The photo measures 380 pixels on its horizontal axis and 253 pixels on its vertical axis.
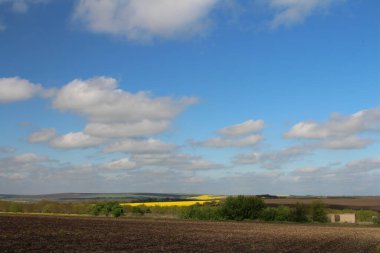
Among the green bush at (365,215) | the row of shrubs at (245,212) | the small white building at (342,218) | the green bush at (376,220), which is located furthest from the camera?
the green bush at (365,215)

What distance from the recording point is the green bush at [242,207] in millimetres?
→ 99875

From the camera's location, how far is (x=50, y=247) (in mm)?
29984

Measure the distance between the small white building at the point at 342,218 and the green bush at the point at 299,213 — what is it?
261 inches

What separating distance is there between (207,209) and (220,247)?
66.7 meters

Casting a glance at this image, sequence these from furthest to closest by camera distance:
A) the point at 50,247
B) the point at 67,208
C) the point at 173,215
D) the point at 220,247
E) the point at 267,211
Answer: the point at 67,208 < the point at 173,215 < the point at 267,211 < the point at 220,247 < the point at 50,247

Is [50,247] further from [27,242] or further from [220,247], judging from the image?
[220,247]

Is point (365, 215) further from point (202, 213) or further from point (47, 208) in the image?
point (47, 208)

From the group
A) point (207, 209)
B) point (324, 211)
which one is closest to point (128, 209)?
point (207, 209)

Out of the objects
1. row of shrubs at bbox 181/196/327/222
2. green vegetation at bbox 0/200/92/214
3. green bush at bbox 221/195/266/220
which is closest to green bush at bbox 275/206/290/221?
row of shrubs at bbox 181/196/327/222

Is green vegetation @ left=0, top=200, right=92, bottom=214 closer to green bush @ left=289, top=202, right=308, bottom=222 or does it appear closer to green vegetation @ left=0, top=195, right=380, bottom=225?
green vegetation @ left=0, top=195, right=380, bottom=225

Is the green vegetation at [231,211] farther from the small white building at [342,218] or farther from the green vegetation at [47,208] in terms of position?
the small white building at [342,218]

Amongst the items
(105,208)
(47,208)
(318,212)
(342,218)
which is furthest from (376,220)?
(47,208)

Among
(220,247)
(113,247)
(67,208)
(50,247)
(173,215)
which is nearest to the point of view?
(50,247)

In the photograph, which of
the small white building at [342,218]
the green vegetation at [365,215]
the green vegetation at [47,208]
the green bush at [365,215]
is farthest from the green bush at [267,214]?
the green vegetation at [47,208]
